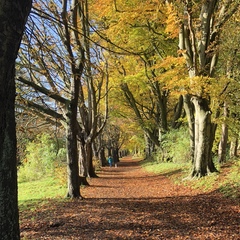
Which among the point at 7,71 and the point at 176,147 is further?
the point at 176,147

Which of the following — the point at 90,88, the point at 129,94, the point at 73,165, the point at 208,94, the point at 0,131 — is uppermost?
the point at 129,94

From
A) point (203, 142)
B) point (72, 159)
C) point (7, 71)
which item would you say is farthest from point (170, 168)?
point (7, 71)

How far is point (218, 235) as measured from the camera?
4539mm

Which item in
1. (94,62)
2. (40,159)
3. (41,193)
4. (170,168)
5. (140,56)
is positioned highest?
(140,56)

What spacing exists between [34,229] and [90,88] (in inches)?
358

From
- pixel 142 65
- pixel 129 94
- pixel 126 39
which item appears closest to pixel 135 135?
pixel 129 94

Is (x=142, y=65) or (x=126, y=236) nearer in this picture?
(x=126, y=236)

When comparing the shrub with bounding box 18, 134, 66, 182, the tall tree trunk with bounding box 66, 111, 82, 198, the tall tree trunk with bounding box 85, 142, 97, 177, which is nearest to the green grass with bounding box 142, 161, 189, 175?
the tall tree trunk with bounding box 85, 142, 97, 177

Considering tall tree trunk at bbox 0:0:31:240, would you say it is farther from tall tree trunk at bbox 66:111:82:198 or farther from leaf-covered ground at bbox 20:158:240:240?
tall tree trunk at bbox 66:111:82:198

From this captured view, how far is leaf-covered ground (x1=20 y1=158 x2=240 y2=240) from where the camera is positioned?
485cm

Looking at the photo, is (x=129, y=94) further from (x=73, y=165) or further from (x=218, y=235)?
(x=218, y=235)

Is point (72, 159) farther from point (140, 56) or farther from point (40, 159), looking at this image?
point (40, 159)

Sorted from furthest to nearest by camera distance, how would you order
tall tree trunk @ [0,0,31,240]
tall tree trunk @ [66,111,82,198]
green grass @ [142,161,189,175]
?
green grass @ [142,161,189,175] → tall tree trunk @ [66,111,82,198] → tall tree trunk @ [0,0,31,240]

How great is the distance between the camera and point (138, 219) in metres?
5.88
